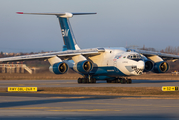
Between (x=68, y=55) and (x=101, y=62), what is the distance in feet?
13.3

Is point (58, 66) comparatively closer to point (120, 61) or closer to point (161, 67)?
point (120, 61)

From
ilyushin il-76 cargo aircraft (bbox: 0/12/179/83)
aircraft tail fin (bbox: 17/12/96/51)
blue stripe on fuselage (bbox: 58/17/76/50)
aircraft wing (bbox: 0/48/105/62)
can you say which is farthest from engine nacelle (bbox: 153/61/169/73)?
blue stripe on fuselage (bbox: 58/17/76/50)

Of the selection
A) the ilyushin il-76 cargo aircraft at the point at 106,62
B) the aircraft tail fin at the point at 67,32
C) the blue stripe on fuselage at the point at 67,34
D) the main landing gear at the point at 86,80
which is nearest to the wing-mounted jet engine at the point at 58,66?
the ilyushin il-76 cargo aircraft at the point at 106,62

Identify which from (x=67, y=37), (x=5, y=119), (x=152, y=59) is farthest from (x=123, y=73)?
(x=5, y=119)

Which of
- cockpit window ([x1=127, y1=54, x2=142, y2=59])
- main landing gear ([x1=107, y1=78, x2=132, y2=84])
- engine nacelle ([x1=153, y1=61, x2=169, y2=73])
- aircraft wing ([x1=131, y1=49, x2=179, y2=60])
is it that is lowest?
main landing gear ([x1=107, y1=78, x2=132, y2=84])

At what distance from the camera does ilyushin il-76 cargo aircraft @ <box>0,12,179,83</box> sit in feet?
109

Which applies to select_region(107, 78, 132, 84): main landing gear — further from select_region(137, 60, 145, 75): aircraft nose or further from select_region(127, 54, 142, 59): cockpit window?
select_region(127, 54, 142, 59): cockpit window

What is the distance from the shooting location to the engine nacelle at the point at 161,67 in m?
36.1

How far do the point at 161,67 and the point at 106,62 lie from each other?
6.56 metres

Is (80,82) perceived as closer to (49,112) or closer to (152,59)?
(152,59)

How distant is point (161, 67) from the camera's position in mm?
36406

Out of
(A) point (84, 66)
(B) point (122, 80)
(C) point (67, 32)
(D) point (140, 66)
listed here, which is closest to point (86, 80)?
(A) point (84, 66)

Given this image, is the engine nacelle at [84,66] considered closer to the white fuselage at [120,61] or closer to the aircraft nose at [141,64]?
the white fuselage at [120,61]

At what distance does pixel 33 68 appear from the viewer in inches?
2008
